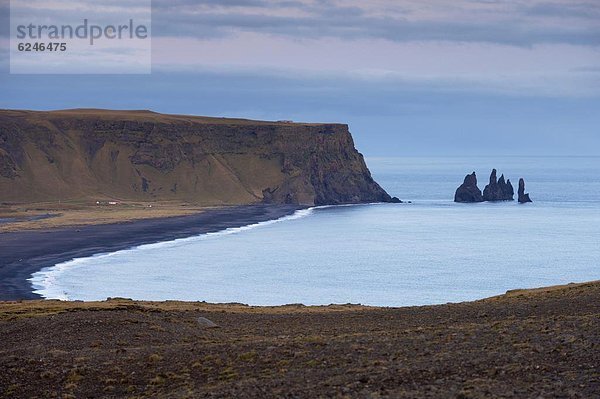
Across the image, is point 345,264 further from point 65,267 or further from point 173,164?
point 173,164

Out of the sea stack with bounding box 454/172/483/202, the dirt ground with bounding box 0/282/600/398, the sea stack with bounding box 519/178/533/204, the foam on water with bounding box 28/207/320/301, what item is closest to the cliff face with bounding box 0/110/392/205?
the sea stack with bounding box 454/172/483/202

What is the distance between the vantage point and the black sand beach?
65000mm

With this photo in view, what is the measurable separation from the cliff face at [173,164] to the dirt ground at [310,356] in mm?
144112

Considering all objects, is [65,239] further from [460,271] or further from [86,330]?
[86,330]

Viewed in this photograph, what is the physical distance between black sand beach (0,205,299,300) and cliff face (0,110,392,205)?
3680 centimetres

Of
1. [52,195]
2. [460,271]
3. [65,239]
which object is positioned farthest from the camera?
[52,195]

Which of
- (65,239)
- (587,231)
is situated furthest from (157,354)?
(587,231)

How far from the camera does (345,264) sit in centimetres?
8306

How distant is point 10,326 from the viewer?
96.4 ft

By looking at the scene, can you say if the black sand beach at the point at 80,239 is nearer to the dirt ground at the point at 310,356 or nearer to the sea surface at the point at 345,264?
the sea surface at the point at 345,264

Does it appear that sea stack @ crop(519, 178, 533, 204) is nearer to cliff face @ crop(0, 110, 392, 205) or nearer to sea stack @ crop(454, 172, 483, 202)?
sea stack @ crop(454, 172, 483, 202)

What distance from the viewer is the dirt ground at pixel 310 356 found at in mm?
17719

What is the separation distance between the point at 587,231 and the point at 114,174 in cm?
9610

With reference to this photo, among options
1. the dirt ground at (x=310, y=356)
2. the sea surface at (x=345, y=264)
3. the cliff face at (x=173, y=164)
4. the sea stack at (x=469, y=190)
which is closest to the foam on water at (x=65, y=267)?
the sea surface at (x=345, y=264)
